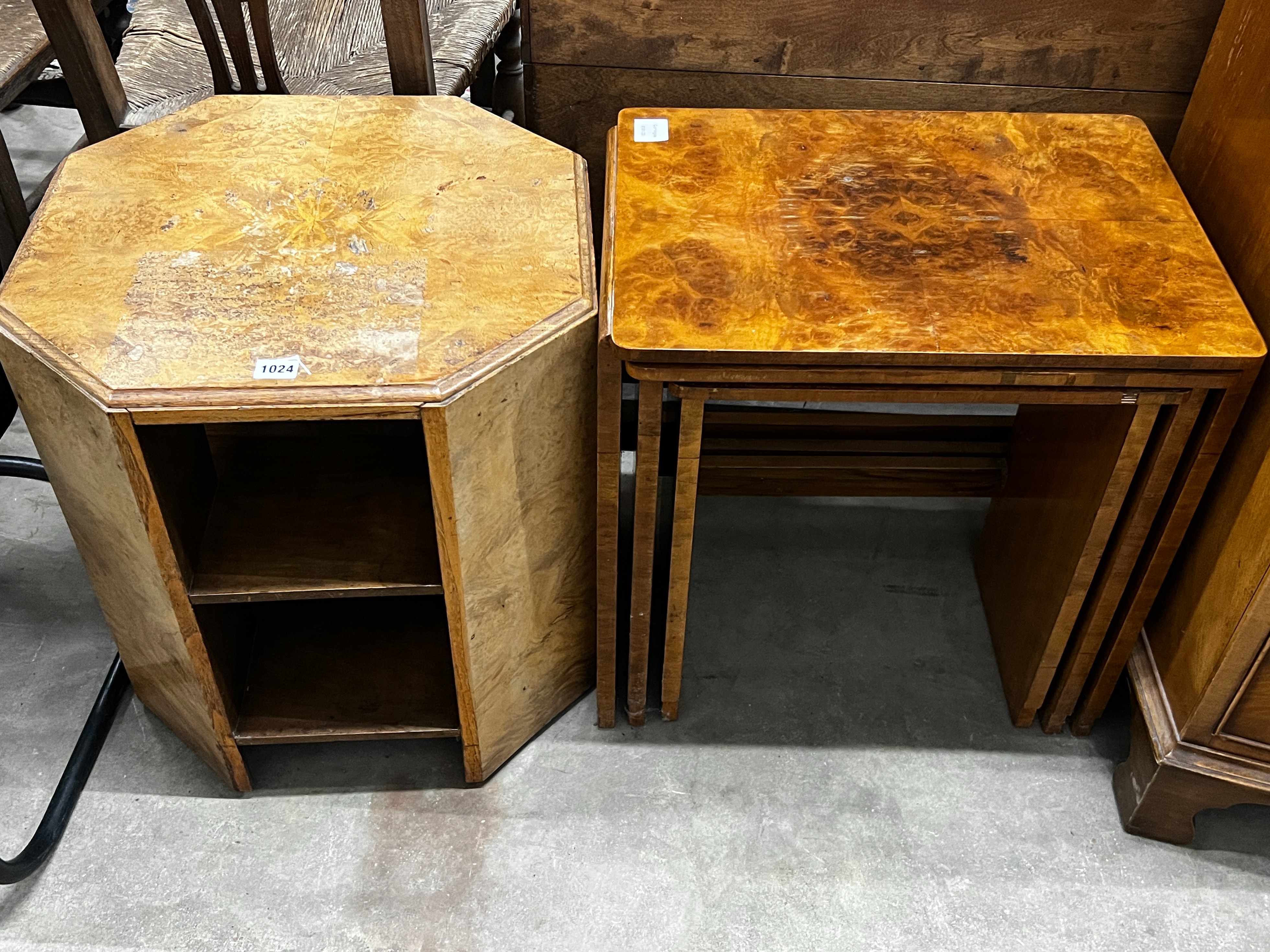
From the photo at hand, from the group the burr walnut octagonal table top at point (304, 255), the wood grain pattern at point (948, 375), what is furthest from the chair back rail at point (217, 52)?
the wood grain pattern at point (948, 375)

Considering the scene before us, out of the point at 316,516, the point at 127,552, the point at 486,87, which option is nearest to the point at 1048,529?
the point at 316,516

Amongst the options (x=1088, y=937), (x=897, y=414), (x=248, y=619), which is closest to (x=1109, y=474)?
(x=897, y=414)

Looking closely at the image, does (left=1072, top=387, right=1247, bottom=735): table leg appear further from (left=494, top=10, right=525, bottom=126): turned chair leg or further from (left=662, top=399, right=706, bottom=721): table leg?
(left=494, top=10, right=525, bottom=126): turned chair leg

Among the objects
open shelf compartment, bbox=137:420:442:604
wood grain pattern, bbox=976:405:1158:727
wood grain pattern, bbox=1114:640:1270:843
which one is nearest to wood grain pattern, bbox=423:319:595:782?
open shelf compartment, bbox=137:420:442:604

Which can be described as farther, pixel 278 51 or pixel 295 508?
pixel 278 51

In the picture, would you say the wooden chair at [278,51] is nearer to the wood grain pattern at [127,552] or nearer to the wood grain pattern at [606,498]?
the wood grain pattern at [606,498]

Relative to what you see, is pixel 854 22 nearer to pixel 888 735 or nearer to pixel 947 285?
pixel 947 285

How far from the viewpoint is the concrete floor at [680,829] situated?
172 centimetres

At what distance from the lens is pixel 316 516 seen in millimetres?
1714

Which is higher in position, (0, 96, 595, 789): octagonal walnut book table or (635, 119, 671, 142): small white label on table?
(635, 119, 671, 142): small white label on table

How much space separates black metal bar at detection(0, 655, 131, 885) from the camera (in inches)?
67.6

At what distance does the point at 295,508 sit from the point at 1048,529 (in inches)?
48.0

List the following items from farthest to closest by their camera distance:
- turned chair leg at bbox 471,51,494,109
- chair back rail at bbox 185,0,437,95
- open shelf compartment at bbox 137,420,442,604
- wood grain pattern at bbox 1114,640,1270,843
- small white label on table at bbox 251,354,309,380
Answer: turned chair leg at bbox 471,51,494,109, chair back rail at bbox 185,0,437,95, wood grain pattern at bbox 1114,640,1270,843, open shelf compartment at bbox 137,420,442,604, small white label on table at bbox 251,354,309,380

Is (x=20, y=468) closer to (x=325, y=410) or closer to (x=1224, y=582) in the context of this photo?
(x=325, y=410)
